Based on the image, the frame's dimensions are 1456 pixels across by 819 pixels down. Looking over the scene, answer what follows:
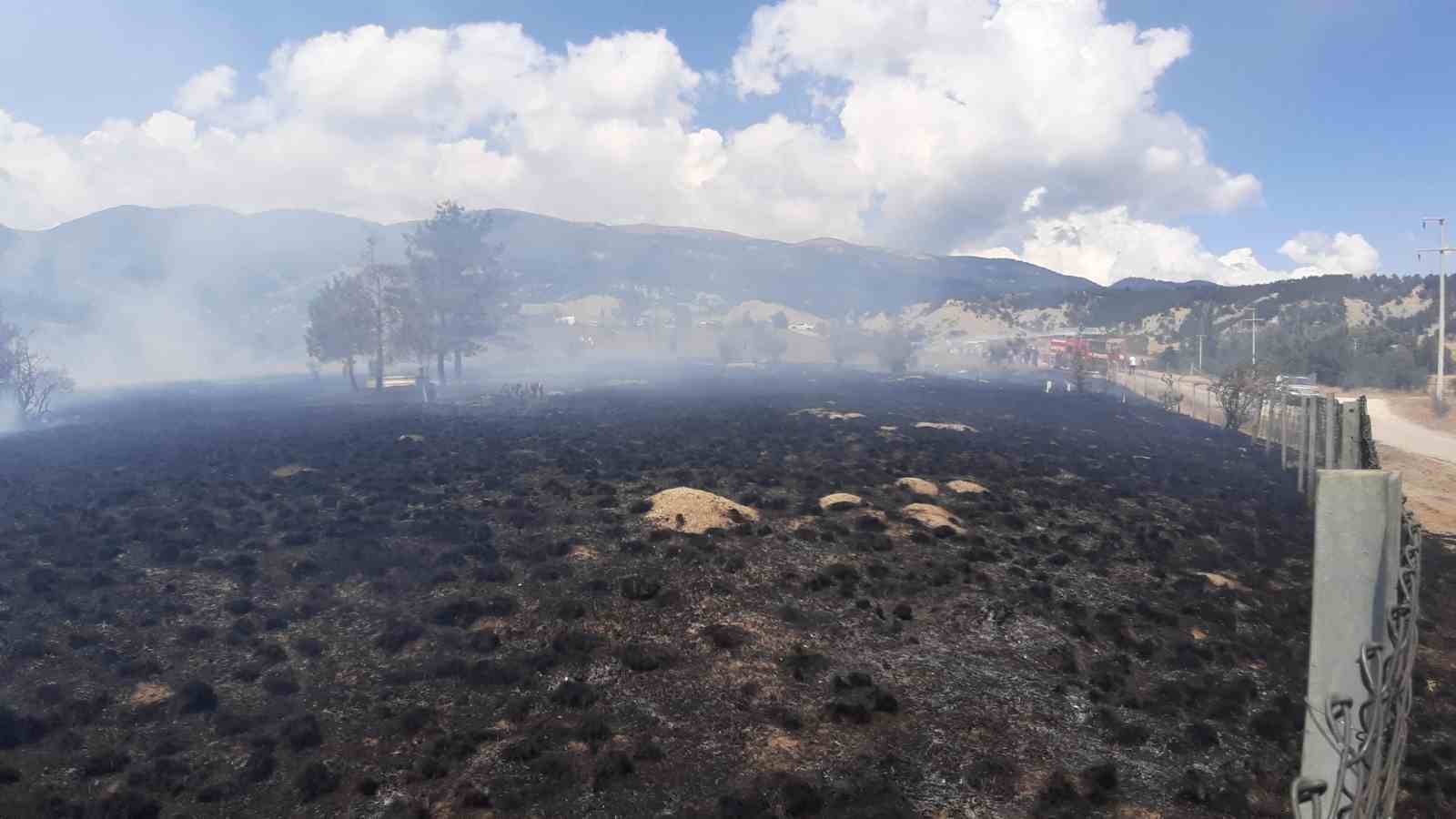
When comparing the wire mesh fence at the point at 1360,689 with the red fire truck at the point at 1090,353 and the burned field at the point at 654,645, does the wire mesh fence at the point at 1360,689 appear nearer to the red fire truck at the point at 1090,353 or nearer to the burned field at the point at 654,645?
the burned field at the point at 654,645

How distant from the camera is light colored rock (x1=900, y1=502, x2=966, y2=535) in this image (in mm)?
28000

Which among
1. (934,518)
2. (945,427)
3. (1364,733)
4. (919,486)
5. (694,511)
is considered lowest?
(934,518)

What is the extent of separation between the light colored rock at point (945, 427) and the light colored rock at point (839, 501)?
2506cm

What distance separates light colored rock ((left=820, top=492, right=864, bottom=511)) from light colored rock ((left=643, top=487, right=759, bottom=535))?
3.10m

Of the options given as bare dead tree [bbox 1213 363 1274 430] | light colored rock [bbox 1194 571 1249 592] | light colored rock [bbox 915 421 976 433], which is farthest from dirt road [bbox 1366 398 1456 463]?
light colored rock [bbox 1194 571 1249 592]

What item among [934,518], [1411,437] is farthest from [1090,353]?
[934,518]

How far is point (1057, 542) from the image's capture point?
27.5m

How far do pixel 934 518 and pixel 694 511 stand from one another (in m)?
9.43

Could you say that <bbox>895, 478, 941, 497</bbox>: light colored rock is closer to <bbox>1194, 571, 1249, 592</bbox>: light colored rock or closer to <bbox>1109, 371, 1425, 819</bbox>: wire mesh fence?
<bbox>1194, 571, 1249, 592</bbox>: light colored rock

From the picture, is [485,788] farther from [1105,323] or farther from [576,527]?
[1105,323]

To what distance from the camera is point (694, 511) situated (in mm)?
28516

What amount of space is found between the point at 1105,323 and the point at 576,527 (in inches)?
6922

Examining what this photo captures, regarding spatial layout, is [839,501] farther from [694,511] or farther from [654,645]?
[654,645]

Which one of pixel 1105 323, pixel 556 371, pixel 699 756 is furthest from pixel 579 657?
pixel 1105 323
